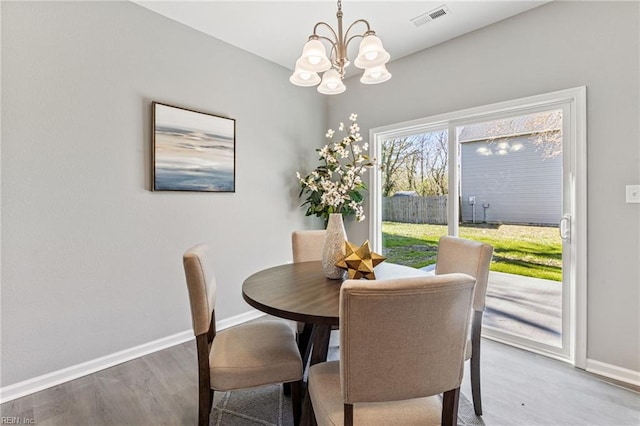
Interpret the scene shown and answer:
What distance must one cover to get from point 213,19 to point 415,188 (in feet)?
8.15

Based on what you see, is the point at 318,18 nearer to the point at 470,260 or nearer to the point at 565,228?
the point at 470,260

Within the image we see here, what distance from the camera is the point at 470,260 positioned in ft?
5.52

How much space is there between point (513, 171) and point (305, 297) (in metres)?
2.20

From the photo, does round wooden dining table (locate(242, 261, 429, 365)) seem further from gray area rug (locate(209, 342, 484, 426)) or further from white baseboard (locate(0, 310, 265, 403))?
white baseboard (locate(0, 310, 265, 403))

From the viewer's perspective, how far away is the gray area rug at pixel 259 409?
5.39ft

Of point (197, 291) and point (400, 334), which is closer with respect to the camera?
point (400, 334)

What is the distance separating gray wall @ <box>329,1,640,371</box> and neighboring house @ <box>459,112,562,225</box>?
0.23 metres

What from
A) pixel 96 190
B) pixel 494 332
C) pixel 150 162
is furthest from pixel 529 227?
pixel 96 190

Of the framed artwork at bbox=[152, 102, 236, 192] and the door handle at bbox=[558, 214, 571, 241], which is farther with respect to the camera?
the framed artwork at bbox=[152, 102, 236, 192]

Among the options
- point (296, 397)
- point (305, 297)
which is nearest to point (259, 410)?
point (296, 397)

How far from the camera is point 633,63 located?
196 cm

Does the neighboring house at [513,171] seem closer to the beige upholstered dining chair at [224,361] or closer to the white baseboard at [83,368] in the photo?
the beige upholstered dining chair at [224,361]

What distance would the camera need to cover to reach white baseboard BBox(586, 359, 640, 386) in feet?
6.42

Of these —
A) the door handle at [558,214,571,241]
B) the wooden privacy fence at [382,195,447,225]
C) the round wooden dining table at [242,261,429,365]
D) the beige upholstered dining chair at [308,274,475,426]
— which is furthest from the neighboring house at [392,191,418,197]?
the beige upholstered dining chair at [308,274,475,426]
